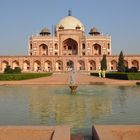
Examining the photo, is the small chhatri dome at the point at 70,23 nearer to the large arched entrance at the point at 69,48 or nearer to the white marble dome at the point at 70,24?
the white marble dome at the point at 70,24

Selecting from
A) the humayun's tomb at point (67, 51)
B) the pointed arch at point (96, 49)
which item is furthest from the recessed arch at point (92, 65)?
the pointed arch at point (96, 49)

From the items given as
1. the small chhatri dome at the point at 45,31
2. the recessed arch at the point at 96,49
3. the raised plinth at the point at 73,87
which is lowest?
the raised plinth at the point at 73,87

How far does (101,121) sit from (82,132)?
1.30 m

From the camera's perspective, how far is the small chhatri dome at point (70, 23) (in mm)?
60969

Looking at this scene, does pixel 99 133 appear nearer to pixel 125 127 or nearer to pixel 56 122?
pixel 125 127

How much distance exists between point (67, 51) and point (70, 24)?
185 inches

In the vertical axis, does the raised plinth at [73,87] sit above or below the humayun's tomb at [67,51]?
below

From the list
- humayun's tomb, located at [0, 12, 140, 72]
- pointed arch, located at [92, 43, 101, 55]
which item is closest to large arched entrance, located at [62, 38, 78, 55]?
humayun's tomb, located at [0, 12, 140, 72]

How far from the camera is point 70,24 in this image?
61.1 meters

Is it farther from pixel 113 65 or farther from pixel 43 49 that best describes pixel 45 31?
pixel 113 65

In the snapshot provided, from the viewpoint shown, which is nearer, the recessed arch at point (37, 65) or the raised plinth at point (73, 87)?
the raised plinth at point (73, 87)

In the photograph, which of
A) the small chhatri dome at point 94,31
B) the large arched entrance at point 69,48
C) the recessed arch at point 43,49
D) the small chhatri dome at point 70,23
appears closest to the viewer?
the recessed arch at point 43,49

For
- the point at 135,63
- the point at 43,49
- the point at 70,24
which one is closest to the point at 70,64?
the point at 43,49

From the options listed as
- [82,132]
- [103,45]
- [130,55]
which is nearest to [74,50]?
[103,45]
